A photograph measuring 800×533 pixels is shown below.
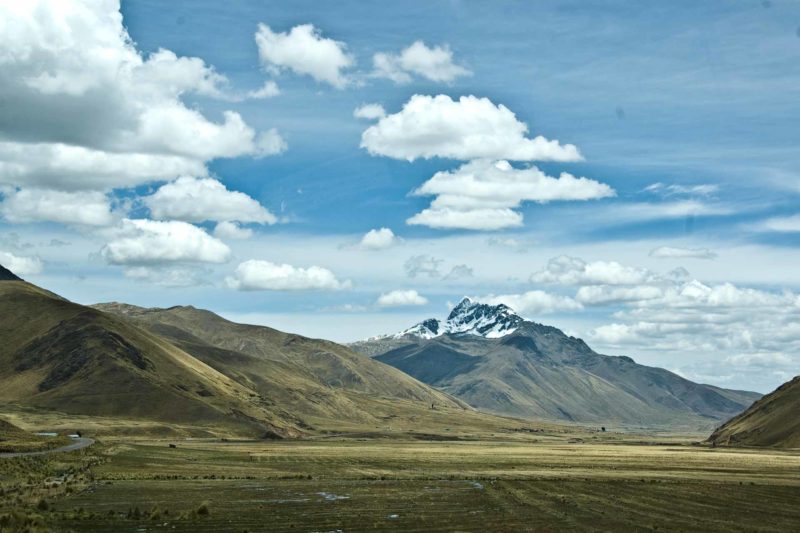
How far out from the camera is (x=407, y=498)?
242 feet

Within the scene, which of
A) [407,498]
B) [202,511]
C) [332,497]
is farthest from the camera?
[332,497]

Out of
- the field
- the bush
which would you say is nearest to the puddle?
the field

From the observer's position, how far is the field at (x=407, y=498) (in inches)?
2232

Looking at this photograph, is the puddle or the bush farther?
the puddle

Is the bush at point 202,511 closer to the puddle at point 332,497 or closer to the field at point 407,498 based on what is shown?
the field at point 407,498

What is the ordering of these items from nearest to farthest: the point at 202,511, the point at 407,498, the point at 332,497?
the point at 202,511, the point at 407,498, the point at 332,497

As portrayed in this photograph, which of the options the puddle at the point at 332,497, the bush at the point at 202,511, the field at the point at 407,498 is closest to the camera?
the field at the point at 407,498

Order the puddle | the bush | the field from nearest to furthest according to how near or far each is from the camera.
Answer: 1. the field
2. the bush
3. the puddle

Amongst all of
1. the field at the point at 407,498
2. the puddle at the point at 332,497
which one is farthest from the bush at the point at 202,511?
the puddle at the point at 332,497

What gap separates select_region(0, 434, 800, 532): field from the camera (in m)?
56.7

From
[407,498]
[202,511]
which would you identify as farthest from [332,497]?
[202,511]

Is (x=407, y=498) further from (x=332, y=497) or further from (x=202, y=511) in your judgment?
(x=202, y=511)

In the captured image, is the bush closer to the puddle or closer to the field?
the field

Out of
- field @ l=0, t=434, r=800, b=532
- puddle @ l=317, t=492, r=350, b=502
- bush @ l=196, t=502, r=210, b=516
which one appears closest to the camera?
field @ l=0, t=434, r=800, b=532
